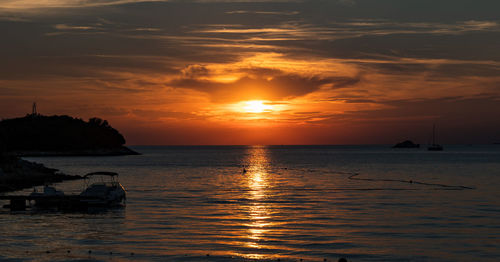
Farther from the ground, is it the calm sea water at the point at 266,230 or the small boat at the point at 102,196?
the small boat at the point at 102,196

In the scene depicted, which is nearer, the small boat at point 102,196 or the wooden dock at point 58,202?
the wooden dock at point 58,202

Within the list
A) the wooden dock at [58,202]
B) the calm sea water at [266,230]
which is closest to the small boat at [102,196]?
the wooden dock at [58,202]

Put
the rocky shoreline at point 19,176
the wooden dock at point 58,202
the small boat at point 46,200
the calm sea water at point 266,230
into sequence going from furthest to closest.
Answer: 1. the rocky shoreline at point 19,176
2. the small boat at point 46,200
3. the wooden dock at point 58,202
4. the calm sea water at point 266,230

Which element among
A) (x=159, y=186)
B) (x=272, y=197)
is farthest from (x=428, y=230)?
(x=159, y=186)

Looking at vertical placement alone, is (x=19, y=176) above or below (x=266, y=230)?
Result: above

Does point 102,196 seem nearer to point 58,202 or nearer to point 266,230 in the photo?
point 58,202

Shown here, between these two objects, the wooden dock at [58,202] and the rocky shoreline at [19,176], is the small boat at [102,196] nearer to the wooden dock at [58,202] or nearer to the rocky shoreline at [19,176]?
the wooden dock at [58,202]

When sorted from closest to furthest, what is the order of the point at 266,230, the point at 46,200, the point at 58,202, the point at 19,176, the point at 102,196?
the point at 266,230
the point at 58,202
the point at 46,200
the point at 102,196
the point at 19,176

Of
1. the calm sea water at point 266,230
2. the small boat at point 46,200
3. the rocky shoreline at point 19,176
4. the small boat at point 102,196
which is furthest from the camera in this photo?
the rocky shoreline at point 19,176

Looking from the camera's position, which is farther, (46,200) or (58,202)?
(46,200)

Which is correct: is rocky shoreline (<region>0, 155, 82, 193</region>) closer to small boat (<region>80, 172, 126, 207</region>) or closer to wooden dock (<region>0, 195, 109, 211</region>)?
wooden dock (<region>0, 195, 109, 211</region>)

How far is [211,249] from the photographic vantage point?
32.8 meters

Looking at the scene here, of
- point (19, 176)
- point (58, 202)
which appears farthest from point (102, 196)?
point (19, 176)

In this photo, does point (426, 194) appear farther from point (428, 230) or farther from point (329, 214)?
point (428, 230)
